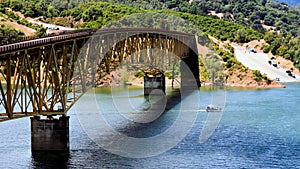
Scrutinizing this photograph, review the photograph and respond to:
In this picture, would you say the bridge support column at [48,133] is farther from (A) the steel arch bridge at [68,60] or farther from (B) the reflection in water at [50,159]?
(A) the steel arch bridge at [68,60]

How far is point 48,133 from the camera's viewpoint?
6969cm

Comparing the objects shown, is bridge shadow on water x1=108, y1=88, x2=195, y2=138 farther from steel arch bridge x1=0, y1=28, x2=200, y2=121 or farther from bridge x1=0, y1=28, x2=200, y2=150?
steel arch bridge x1=0, y1=28, x2=200, y2=121

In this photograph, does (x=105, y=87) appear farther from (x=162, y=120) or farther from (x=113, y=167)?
(x=113, y=167)

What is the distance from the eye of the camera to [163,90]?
486 ft

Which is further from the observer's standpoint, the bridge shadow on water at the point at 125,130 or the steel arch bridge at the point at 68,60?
the bridge shadow on water at the point at 125,130

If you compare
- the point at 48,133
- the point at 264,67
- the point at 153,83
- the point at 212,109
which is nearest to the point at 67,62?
the point at 48,133

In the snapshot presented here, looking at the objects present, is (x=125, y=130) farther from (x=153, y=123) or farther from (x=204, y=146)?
(x=204, y=146)

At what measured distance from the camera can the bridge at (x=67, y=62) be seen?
62344 millimetres

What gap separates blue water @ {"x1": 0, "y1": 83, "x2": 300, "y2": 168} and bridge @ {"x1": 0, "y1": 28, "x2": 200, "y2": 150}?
372 cm

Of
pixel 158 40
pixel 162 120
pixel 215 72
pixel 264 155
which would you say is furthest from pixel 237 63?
pixel 264 155

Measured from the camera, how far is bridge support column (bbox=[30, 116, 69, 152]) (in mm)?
69500

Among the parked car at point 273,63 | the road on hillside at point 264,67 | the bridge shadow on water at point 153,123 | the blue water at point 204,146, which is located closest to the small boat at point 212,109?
the blue water at point 204,146

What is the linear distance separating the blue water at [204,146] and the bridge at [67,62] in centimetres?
372

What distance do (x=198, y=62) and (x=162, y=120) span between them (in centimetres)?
7986
